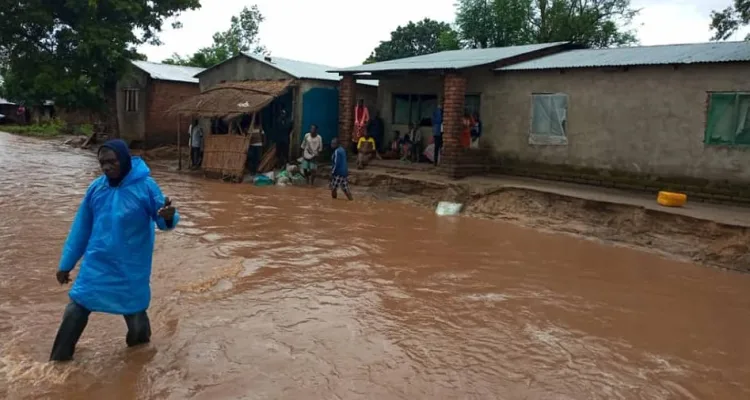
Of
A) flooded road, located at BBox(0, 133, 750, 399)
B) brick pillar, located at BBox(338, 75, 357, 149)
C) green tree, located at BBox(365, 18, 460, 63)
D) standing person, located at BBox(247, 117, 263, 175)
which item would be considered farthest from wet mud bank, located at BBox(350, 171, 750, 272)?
green tree, located at BBox(365, 18, 460, 63)

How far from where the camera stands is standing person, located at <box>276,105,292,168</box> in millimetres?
18266

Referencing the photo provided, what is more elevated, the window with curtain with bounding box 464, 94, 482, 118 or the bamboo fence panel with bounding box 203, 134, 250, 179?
the window with curtain with bounding box 464, 94, 482, 118

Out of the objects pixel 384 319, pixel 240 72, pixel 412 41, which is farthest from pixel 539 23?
pixel 384 319

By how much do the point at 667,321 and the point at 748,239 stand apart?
11.1 ft

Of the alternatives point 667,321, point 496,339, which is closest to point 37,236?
point 496,339

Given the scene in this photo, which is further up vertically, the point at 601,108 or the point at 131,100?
the point at 131,100

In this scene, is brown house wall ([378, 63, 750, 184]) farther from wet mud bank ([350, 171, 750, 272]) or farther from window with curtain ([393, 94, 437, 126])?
window with curtain ([393, 94, 437, 126])

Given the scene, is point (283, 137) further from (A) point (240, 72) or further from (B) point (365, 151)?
(B) point (365, 151)

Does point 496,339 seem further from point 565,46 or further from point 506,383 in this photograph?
point 565,46

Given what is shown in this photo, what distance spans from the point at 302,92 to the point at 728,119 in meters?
10.9

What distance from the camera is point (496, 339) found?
5621mm

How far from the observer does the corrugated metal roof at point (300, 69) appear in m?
18.2

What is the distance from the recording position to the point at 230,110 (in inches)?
661

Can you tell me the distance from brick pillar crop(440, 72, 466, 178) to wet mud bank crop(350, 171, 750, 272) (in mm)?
753
